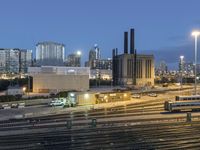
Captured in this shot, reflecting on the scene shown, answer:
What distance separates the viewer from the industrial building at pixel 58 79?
11081cm

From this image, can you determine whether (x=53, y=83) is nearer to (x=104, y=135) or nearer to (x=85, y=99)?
(x=85, y=99)

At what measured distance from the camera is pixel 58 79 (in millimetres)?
111062

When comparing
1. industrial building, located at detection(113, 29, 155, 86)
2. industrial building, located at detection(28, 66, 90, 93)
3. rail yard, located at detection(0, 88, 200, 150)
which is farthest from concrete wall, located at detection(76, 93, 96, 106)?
industrial building, located at detection(113, 29, 155, 86)

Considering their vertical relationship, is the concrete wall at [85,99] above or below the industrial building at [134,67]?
below

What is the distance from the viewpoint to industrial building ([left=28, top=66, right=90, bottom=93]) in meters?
111

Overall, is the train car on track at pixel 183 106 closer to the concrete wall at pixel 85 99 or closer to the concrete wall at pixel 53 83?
the concrete wall at pixel 85 99

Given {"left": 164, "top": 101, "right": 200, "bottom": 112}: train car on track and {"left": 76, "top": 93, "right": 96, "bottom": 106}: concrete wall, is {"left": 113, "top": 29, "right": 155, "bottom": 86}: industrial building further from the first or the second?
{"left": 164, "top": 101, "right": 200, "bottom": 112}: train car on track

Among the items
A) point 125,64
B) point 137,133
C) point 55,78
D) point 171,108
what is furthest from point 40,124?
point 125,64

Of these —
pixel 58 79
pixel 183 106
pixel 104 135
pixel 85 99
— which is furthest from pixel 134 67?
pixel 104 135

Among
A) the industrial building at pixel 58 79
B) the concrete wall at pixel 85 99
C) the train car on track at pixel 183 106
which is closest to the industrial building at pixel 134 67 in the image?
the industrial building at pixel 58 79

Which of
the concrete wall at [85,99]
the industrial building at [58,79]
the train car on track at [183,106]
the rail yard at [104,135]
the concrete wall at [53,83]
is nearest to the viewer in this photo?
the rail yard at [104,135]

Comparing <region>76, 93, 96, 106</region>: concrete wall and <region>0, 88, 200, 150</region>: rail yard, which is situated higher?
<region>76, 93, 96, 106</region>: concrete wall

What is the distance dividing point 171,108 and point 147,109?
5.58 meters

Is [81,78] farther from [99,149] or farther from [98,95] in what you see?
[99,149]
